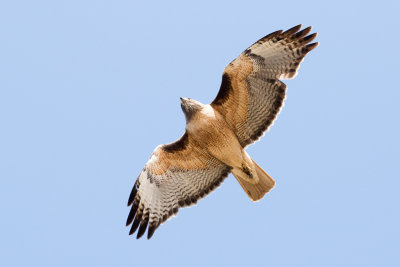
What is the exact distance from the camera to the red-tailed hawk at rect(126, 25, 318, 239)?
9398 mm

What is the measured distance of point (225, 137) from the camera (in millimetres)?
9734

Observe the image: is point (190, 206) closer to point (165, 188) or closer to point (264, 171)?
point (165, 188)

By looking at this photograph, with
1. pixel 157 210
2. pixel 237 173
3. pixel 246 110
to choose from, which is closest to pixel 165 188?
pixel 157 210

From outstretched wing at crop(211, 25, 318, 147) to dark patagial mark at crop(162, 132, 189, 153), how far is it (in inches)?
29.8

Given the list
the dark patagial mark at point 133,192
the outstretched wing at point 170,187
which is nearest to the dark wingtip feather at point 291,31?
the outstretched wing at point 170,187

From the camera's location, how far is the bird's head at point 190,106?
961cm

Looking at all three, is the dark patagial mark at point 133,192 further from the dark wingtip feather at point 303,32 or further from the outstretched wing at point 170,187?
the dark wingtip feather at point 303,32

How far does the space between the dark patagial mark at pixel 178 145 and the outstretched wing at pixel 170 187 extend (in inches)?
7.7

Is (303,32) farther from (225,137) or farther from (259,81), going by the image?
(225,137)

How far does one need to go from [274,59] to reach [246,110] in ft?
3.27

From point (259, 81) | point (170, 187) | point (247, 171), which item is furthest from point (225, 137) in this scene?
point (170, 187)

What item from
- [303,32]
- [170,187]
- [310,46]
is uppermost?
[303,32]

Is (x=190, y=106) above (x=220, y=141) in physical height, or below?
above

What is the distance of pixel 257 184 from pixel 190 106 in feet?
5.80
